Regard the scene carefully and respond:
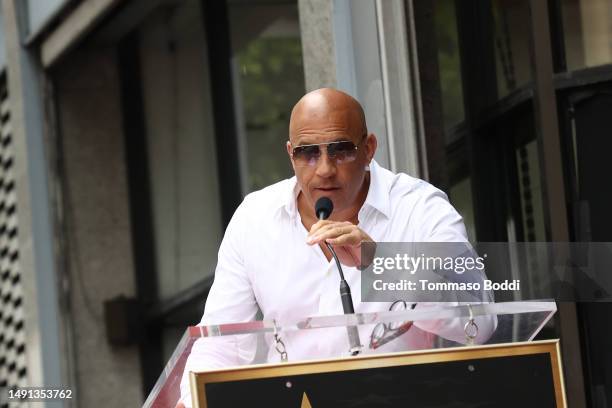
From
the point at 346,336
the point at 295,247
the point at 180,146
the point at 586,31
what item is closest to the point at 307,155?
the point at 295,247

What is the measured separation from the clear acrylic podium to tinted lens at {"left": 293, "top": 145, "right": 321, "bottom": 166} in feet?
2.01

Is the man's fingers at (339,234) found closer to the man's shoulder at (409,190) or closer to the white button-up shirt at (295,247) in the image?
the white button-up shirt at (295,247)

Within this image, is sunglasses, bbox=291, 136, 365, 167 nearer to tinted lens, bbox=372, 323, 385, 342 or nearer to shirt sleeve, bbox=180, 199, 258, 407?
shirt sleeve, bbox=180, 199, 258, 407

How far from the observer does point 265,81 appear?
10031mm

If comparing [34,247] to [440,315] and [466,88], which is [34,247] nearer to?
[466,88]

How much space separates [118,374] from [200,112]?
205cm

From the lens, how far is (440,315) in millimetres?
2555

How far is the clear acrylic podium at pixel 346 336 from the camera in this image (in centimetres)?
255

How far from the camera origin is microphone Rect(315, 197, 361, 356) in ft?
8.62

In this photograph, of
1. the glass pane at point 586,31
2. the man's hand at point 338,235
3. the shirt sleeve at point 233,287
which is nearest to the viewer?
the man's hand at point 338,235

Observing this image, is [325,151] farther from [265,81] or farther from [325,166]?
[265,81]

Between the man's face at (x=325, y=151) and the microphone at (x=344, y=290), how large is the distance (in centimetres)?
9

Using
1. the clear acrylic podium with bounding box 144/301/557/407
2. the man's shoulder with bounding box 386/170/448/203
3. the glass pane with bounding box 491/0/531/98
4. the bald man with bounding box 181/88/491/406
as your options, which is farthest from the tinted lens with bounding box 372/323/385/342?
the glass pane with bounding box 491/0/531/98

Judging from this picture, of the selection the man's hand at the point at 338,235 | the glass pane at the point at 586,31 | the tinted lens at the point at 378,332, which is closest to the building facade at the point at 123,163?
Result: the glass pane at the point at 586,31
